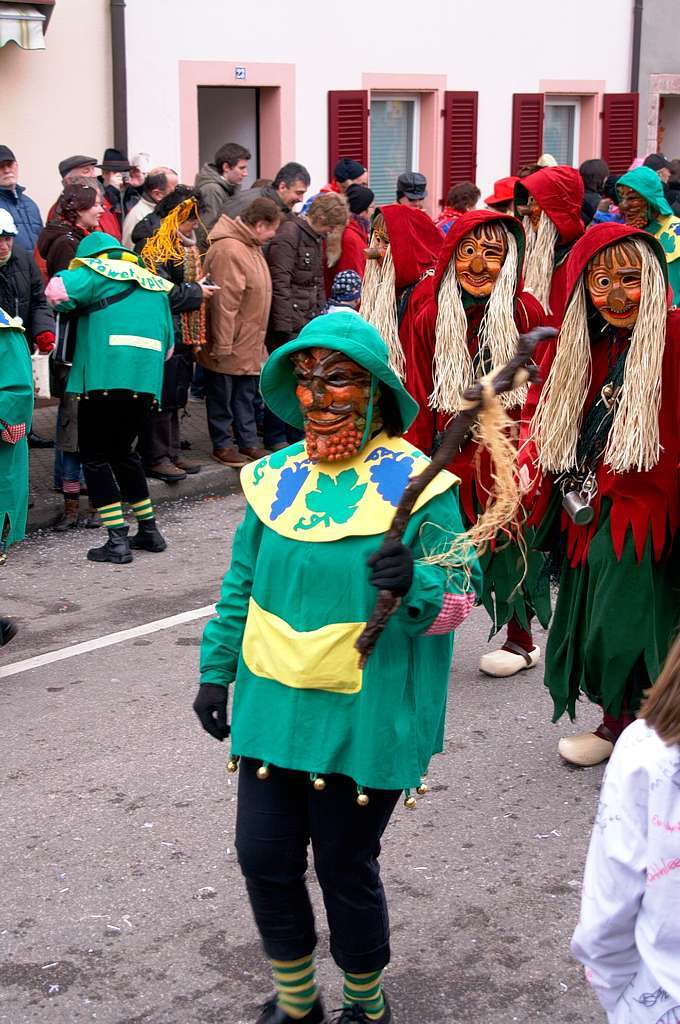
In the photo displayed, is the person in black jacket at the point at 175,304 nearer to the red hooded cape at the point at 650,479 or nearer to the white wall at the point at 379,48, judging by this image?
the white wall at the point at 379,48

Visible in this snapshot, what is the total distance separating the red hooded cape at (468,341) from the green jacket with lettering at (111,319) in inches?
90.1

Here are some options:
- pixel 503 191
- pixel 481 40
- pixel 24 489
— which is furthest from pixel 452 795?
pixel 481 40

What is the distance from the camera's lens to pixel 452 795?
16.5 feet

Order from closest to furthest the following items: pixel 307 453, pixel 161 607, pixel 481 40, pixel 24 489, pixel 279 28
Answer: pixel 307 453, pixel 24 489, pixel 161 607, pixel 279 28, pixel 481 40

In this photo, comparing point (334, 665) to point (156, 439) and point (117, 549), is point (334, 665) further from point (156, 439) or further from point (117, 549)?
point (156, 439)

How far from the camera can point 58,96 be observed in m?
11.7

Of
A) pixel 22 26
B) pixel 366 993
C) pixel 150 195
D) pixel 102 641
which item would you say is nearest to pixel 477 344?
pixel 102 641

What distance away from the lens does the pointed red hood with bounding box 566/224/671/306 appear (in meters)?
4.70

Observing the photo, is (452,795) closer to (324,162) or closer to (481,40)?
(324,162)

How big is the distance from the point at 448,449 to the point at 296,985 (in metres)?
1.39

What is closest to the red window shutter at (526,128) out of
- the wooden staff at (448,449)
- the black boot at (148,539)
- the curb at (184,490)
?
the curb at (184,490)

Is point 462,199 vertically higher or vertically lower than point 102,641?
higher

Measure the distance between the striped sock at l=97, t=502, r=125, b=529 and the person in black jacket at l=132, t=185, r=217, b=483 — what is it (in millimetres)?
1311

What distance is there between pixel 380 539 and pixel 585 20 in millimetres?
14997
